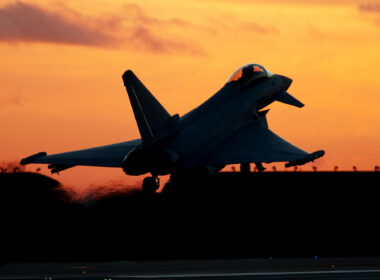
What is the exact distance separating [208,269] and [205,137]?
47.4 feet

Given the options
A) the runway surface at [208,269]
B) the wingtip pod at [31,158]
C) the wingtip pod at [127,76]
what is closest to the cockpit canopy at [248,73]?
the wingtip pod at [127,76]

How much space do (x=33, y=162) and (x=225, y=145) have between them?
11.6m

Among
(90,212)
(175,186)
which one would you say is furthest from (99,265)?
(175,186)

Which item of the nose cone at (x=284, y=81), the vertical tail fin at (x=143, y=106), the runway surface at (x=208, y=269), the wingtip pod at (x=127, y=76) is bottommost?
the runway surface at (x=208, y=269)

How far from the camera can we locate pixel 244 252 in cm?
7644

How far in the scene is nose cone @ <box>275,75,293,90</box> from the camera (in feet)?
199

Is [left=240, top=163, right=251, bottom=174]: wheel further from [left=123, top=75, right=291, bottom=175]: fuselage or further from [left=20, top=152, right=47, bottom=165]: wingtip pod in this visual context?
[left=20, top=152, right=47, bottom=165]: wingtip pod

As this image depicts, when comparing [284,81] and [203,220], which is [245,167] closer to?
[284,81]

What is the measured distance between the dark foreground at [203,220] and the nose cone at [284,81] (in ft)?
47.8

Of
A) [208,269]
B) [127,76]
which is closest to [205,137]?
[127,76]

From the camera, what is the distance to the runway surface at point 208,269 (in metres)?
58.1

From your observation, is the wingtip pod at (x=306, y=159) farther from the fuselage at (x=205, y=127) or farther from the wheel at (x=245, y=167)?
the wheel at (x=245, y=167)

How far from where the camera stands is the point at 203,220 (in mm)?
76250

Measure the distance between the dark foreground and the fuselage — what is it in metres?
14.8
